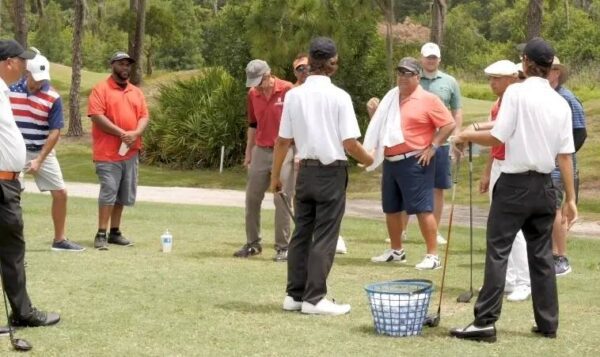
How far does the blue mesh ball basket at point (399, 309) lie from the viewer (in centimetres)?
702

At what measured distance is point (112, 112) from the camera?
11.3 m

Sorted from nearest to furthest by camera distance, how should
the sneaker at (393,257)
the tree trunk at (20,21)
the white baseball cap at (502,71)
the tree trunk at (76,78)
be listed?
the white baseball cap at (502,71) → the sneaker at (393,257) → the tree trunk at (20,21) → the tree trunk at (76,78)

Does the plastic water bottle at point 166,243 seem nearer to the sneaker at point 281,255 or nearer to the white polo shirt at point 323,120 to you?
the sneaker at point 281,255

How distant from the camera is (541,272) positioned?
7309 mm

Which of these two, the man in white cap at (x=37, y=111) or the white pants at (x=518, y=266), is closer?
the white pants at (x=518, y=266)

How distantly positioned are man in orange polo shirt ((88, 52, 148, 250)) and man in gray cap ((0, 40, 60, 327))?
394 cm

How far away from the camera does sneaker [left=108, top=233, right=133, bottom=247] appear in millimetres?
11602

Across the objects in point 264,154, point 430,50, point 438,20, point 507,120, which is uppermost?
point 438,20

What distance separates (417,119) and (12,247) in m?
4.19

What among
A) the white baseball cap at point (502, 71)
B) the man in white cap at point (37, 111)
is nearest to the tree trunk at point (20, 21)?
the man in white cap at point (37, 111)

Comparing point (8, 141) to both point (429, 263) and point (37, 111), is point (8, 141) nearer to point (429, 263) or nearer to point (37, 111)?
point (37, 111)

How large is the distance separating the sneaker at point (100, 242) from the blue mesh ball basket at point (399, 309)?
465cm

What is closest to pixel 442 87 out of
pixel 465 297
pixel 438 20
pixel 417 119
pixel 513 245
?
pixel 417 119

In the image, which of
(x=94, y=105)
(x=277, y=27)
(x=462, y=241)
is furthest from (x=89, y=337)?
(x=277, y=27)
